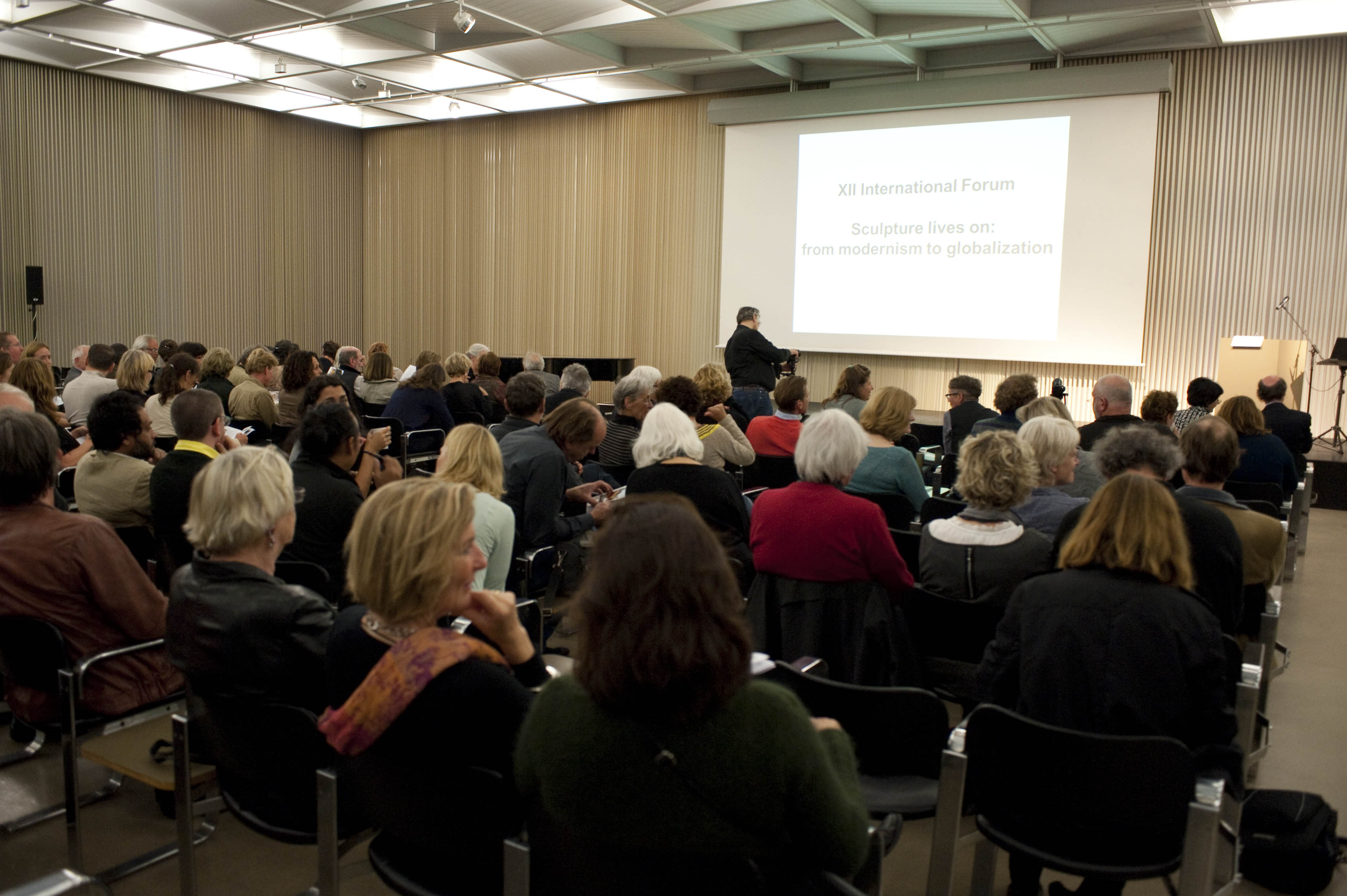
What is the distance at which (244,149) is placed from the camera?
42.9ft

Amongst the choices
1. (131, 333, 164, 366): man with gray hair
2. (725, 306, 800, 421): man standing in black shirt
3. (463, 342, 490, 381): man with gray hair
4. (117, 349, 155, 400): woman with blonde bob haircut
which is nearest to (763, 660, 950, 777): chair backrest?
(117, 349, 155, 400): woman with blonde bob haircut

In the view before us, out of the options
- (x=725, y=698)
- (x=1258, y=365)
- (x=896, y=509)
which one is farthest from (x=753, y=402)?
(x=725, y=698)

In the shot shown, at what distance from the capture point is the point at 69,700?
8.17 feet

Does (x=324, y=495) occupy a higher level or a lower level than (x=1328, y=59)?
lower

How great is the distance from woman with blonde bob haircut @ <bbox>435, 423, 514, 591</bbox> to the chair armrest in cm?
99

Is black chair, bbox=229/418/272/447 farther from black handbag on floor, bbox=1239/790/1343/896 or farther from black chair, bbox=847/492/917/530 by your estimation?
black handbag on floor, bbox=1239/790/1343/896

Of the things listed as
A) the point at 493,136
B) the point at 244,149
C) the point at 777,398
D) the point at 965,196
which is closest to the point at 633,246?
the point at 493,136

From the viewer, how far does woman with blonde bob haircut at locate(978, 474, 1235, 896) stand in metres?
2.09

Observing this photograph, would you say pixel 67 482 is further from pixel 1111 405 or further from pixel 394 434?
pixel 1111 405

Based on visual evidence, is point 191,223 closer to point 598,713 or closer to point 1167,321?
point 1167,321

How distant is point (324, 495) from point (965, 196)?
8.38 m

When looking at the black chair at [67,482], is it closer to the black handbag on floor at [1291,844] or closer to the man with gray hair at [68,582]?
the man with gray hair at [68,582]

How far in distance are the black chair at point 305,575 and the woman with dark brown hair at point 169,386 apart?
3399 mm

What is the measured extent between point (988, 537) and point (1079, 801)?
1128 millimetres
